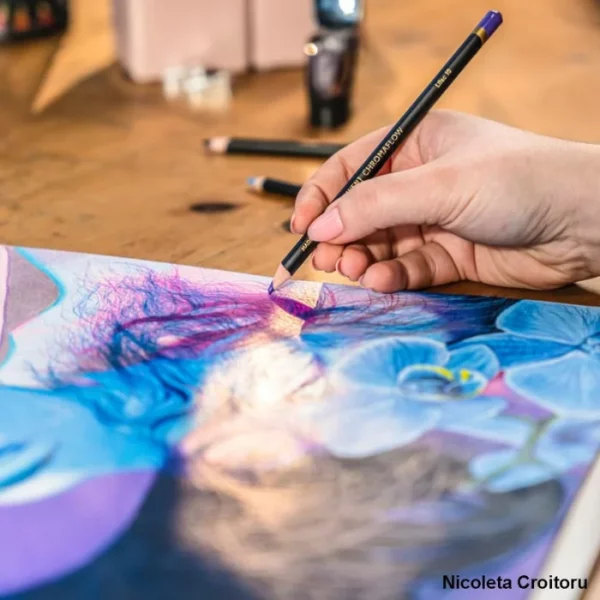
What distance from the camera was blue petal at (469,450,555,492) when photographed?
17.7 inches

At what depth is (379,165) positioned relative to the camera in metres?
0.68

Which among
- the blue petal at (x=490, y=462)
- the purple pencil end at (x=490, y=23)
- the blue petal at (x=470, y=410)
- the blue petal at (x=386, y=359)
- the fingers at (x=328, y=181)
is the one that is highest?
the purple pencil end at (x=490, y=23)

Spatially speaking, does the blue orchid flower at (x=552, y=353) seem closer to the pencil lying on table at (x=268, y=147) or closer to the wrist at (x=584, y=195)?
the wrist at (x=584, y=195)

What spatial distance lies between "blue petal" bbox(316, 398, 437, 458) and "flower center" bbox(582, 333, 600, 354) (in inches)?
4.9

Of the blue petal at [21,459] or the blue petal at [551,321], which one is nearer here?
the blue petal at [21,459]

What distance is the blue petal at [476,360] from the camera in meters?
0.55

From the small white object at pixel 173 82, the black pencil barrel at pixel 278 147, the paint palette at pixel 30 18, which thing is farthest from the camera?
the paint palette at pixel 30 18

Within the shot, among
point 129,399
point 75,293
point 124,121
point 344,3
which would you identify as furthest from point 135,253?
point 344,3

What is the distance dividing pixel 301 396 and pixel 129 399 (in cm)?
9

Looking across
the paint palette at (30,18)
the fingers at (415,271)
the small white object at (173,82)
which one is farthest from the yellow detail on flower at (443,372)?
the paint palette at (30,18)

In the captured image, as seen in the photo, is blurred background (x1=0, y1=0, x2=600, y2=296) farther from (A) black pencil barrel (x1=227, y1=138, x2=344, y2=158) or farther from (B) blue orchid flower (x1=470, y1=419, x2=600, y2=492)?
(B) blue orchid flower (x1=470, y1=419, x2=600, y2=492)

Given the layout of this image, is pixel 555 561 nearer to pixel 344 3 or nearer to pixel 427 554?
pixel 427 554

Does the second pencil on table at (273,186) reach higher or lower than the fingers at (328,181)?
lower

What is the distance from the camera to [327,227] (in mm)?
642
